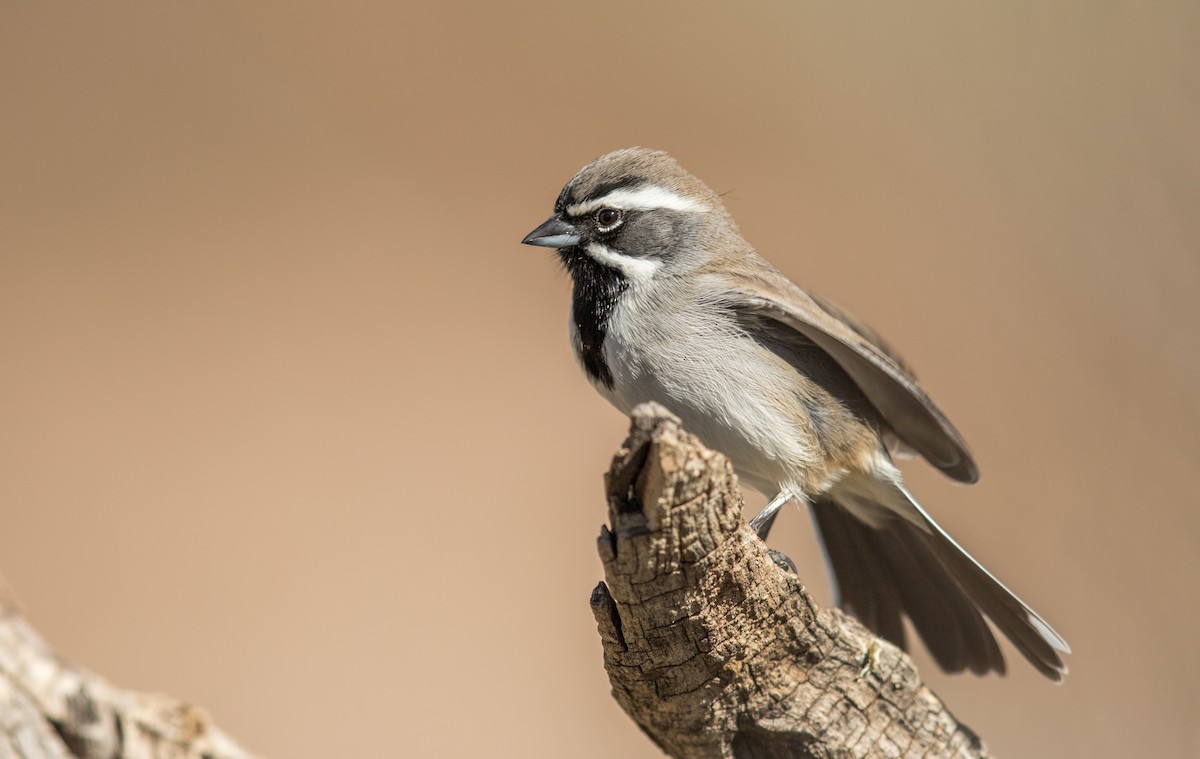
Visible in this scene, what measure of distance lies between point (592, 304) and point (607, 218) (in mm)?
337

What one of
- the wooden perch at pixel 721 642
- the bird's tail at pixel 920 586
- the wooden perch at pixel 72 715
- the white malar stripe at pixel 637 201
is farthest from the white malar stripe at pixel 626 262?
the wooden perch at pixel 72 715

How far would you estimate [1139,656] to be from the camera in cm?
631

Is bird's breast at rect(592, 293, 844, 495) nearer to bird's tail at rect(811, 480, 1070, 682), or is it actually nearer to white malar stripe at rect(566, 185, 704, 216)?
white malar stripe at rect(566, 185, 704, 216)

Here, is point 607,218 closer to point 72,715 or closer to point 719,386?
point 719,386

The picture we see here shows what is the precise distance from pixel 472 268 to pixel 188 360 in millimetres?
2152

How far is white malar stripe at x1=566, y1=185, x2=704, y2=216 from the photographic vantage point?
13.5 ft

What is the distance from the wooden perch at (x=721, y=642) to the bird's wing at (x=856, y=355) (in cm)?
85

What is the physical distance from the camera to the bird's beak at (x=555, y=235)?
412 cm

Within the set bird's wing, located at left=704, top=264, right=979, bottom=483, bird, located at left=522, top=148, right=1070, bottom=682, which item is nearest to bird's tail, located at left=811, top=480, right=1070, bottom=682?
bird, located at left=522, top=148, right=1070, bottom=682

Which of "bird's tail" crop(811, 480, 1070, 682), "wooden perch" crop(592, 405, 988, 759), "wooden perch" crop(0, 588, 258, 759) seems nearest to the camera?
"wooden perch" crop(0, 588, 258, 759)

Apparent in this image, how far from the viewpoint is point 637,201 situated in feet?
13.6

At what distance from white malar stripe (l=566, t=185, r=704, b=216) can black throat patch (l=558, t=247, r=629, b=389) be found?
0.17 metres

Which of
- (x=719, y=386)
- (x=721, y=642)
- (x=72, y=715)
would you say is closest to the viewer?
(x=72, y=715)

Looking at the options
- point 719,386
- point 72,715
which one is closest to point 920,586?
point 719,386
